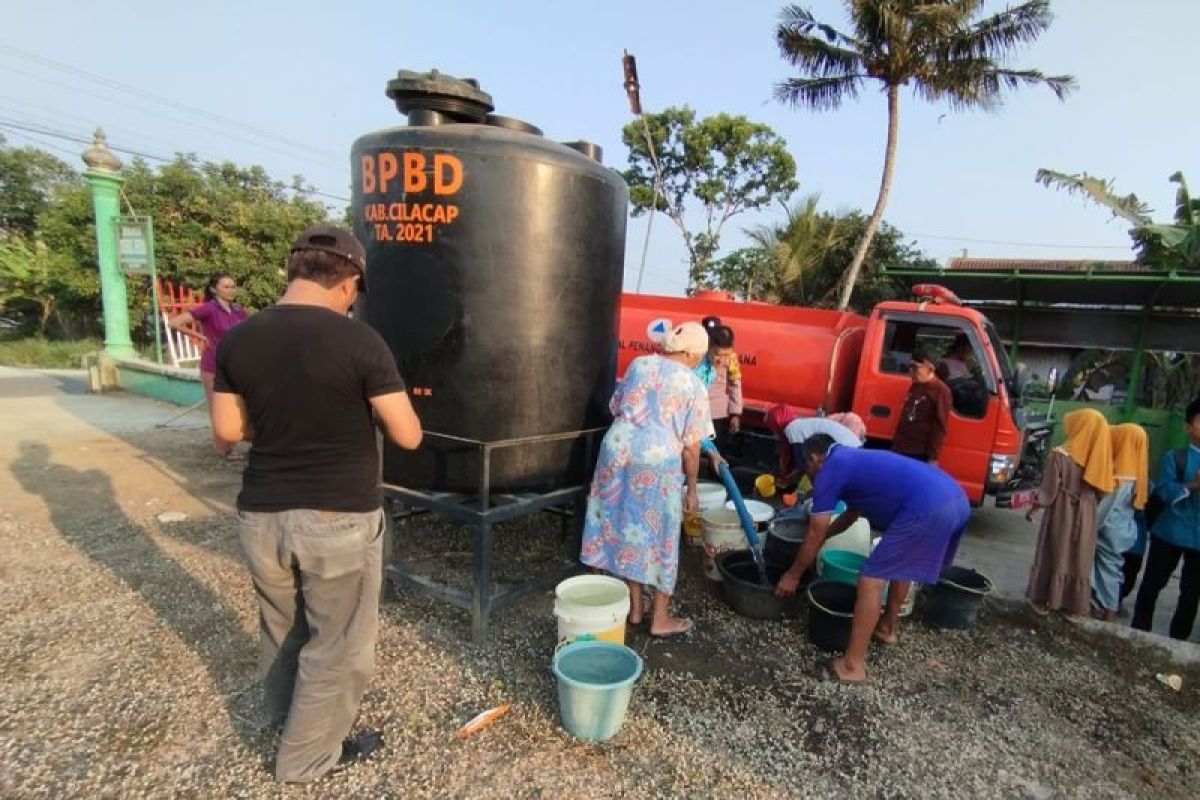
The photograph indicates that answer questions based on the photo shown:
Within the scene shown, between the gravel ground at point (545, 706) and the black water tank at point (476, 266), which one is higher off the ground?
the black water tank at point (476, 266)

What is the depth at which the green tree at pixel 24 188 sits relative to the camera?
2375cm

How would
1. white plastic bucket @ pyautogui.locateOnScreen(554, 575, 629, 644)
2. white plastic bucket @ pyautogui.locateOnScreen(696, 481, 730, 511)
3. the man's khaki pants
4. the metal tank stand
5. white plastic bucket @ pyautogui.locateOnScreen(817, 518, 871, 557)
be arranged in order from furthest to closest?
white plastic bucket @ pyautogui.locateOnScreen(696, 481, 730, 511) < white plastic bucket @ pyautogui.locateOnScreen(817, 518, 871, 557) < the metal tank stand < white plastic bucket @ pyautogui.locateOnScreen(554, 575, 629, 644) < the man's khaki pants

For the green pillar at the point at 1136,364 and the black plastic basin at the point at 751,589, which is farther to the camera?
the green pillar at the point at 1136,364

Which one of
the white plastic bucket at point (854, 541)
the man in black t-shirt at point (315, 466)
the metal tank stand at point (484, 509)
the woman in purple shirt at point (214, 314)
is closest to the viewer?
the man in black t-shirt at point (315, 466)

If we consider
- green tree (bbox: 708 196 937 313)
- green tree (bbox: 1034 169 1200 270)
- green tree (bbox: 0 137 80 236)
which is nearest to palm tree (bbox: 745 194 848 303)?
green tree (bbox: 708 196 937 313)

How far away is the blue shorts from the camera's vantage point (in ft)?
10.1

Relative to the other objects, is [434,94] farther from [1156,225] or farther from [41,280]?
[41,280]

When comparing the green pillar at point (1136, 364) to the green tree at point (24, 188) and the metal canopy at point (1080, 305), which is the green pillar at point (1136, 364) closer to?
the metal canopy at point (1080, 305)

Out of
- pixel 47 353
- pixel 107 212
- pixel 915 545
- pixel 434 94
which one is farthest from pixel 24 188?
pixel 915 545

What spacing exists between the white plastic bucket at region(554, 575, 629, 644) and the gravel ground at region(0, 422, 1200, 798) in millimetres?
327

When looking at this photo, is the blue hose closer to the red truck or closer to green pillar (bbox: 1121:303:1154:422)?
the red truck

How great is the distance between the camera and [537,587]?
11.6ft

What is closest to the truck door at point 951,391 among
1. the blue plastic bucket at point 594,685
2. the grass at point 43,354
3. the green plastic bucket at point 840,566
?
the green plastic bucket at point 840,566

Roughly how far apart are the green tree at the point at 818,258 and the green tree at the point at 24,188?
2567cm
